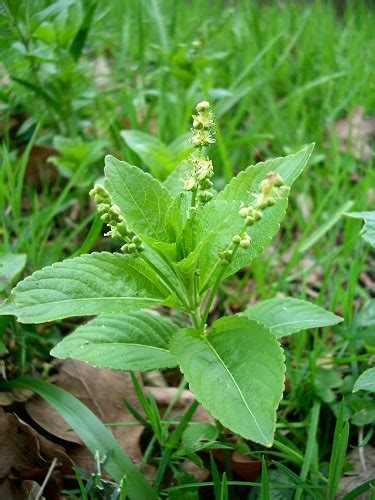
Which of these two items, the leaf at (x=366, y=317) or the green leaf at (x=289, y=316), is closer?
the green leaf at (x=289, y=316)

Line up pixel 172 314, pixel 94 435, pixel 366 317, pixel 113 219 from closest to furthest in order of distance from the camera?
pixel 113 219 → pixel 94 435 → pixel 366 317 → pixel 172 314

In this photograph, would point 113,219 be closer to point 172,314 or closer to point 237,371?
point 237,371

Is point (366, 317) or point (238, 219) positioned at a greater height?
point (238, 219)

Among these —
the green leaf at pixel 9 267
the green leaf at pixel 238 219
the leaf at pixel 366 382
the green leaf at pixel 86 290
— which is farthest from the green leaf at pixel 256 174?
the green leaf at pixel 9 267

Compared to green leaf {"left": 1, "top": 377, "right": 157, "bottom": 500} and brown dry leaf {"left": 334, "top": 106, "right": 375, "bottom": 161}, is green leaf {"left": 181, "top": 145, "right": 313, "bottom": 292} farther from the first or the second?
brown dry leaf {"left": 334, "top": 106, "right": 375, "bottom": 161}

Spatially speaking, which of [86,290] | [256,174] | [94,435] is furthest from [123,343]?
[256,174]

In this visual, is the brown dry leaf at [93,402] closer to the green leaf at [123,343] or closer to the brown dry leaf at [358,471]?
the green leaf at [123,343]

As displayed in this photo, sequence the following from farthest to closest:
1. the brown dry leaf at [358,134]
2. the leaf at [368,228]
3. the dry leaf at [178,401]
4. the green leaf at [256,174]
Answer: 1. the brown dry leaf at [358,134]
2. the dry leaf at [178,401]
3. the leaf at [368,228]
4. the green leaf at [256,174]
